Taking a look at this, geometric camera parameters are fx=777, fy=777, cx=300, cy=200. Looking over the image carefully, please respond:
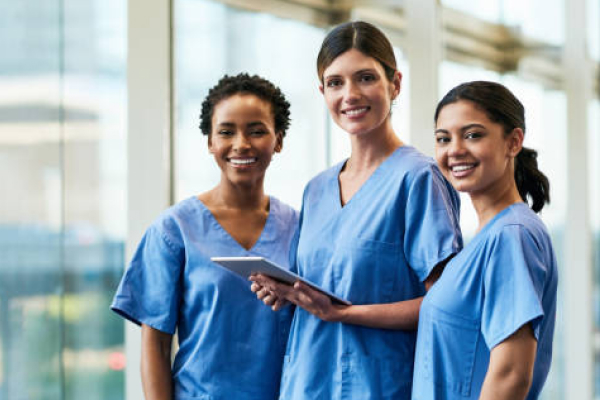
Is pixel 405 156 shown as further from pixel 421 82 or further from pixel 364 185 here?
pixel 421 82

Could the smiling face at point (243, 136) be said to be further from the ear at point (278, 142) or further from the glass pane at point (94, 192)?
the glass pane at point (94, 192)

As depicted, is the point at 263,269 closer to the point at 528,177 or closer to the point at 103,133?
the point at 528,177

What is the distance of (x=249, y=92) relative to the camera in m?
1.71

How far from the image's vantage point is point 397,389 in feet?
4.92

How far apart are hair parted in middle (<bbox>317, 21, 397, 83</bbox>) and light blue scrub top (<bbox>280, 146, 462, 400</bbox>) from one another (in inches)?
7.4

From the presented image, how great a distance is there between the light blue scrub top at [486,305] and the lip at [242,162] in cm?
51

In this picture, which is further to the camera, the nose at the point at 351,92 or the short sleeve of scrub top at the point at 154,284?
the short sleeve of scrub top at the point at 154,284

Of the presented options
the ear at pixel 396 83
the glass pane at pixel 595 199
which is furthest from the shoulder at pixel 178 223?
the glass pane at pixel 595 199

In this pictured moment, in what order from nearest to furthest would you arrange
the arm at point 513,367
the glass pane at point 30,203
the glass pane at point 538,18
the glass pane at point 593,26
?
1. the arm at point 513,367
2. the glass pane at point 30,203
3. the glass pane at point 538,18
4. the glass pane at point 593,26

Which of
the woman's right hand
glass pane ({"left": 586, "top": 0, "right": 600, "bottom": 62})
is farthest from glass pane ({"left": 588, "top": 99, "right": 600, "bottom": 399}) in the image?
the woman's right hand

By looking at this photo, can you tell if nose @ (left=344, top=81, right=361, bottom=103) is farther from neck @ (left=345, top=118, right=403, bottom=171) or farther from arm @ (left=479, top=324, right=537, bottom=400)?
arm @ (left=479, top=324, right=537, bottom=400)

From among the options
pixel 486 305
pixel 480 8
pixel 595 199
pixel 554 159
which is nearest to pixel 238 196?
pixel 486 305

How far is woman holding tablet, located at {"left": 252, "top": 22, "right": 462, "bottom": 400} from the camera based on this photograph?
1486 millimetres

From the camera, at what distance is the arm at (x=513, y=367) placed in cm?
124
